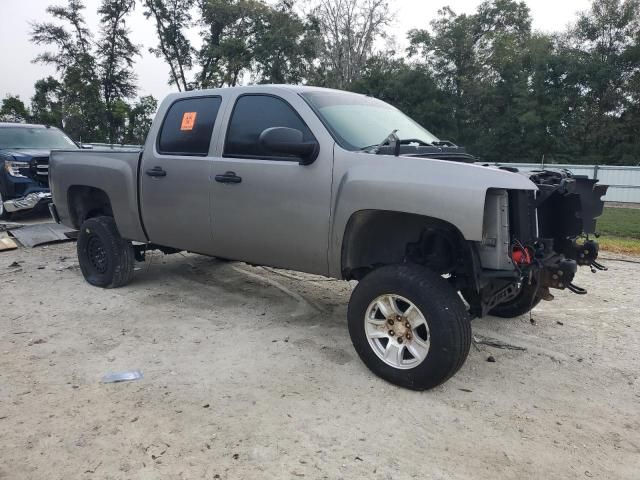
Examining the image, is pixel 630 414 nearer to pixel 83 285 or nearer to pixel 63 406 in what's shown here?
pixel 63 406

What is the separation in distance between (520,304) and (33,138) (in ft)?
32.1

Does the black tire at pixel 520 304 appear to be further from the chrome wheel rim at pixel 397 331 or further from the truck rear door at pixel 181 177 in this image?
the truck rear door at pixel 181 177

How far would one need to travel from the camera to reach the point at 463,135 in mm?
30672

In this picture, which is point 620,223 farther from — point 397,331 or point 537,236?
point 397,331

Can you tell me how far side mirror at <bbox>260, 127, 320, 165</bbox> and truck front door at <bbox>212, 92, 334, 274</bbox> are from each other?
0.07 metres

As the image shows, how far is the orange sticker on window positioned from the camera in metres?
4.61

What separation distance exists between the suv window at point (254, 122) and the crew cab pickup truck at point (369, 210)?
11 millimetres

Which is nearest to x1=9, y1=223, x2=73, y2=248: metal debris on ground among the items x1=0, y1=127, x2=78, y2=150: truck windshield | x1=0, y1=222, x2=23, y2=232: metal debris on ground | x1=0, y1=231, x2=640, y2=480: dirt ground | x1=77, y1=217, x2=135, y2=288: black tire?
x1=0, y1=222, x2=23, y2=232: metal debris on ground

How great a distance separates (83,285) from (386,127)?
3.73m

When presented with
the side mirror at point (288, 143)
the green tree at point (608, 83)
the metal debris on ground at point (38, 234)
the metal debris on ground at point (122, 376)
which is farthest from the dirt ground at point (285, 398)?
the green tree at point (608, 83)

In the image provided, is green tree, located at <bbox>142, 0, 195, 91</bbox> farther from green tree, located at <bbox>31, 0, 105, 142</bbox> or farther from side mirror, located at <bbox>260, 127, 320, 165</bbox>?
side mirror, located at <bbox>260, 127, 320, 165</bbox>

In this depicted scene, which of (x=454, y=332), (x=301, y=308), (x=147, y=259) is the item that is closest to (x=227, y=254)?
(x=301, y=308)

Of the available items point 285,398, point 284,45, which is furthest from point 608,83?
point 285,398

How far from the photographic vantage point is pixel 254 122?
416 centimetres
